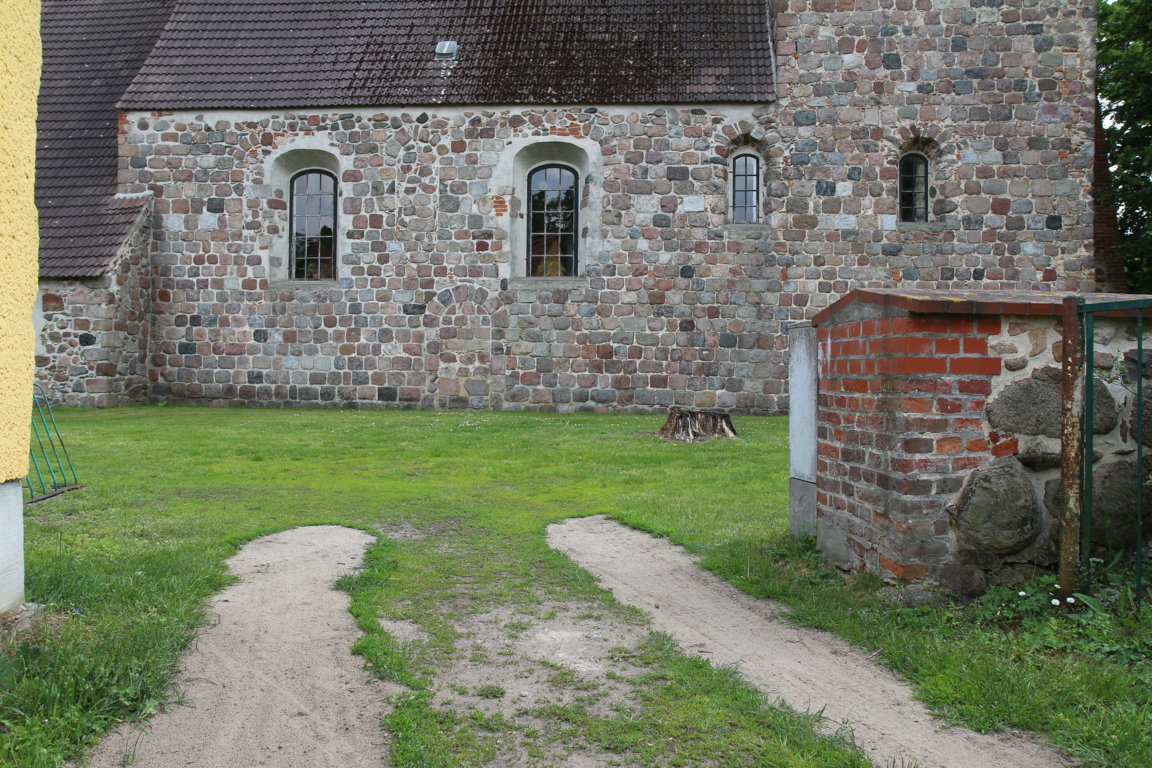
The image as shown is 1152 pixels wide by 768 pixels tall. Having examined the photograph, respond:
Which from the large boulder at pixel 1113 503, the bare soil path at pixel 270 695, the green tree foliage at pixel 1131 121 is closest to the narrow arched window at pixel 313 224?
the bare soil path at pixel 270 695

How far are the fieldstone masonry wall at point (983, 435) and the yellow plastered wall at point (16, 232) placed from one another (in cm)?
394

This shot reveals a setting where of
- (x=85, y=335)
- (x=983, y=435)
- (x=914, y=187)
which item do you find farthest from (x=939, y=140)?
(x=85, y=335)

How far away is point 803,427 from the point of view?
5.27m

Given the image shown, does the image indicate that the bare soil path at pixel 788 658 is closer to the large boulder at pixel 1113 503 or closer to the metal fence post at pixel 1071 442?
the metal fence post at pixel 1071 442

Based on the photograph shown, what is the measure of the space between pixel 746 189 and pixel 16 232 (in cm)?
A: 1267

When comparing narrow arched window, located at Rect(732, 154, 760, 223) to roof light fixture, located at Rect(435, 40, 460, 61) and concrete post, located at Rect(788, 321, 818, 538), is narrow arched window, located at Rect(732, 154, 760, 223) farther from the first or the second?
concrete post, located at Rect(788, 321, 818, 538)

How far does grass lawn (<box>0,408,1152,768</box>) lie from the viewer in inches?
107

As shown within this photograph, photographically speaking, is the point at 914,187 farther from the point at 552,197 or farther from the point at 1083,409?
the point at 1083,409

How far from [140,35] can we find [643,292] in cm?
1211

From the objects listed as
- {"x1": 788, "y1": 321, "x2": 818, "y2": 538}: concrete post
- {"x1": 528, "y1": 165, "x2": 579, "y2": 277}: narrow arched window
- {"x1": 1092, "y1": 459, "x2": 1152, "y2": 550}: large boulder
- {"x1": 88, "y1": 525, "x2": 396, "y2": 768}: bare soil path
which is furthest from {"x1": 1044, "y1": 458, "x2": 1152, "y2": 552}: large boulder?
{"x1": 528, "y1": 165, "x2": 579, "y2": 277}: narrow arched window

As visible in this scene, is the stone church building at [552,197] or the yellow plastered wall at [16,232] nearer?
the yellow plastered wall at [16,232]

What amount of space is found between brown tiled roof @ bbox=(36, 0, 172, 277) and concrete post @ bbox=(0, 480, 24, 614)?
1184cm

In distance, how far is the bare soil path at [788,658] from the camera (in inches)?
105

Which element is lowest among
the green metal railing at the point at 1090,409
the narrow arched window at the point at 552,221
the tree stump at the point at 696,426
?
the tree stump at the point at 696,426
